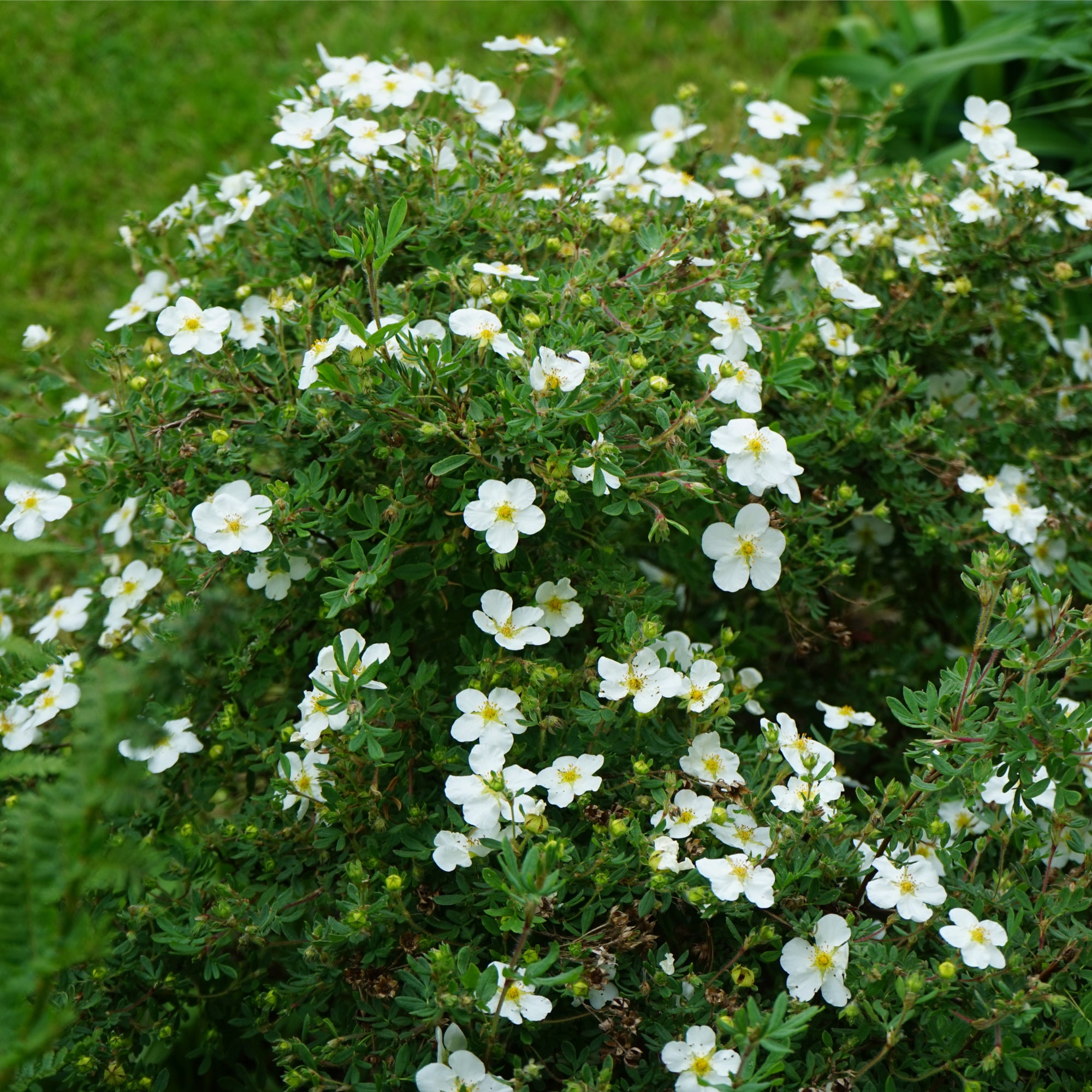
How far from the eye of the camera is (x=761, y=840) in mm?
1593

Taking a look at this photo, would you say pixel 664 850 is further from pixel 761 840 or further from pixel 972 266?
pixel 972 266

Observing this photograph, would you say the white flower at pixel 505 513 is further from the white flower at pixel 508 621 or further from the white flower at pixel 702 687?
the white flower at pixel 702 687

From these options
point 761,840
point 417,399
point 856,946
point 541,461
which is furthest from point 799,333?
point 856,946

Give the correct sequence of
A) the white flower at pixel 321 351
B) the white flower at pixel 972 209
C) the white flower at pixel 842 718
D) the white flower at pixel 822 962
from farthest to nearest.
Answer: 1. the white flower at pixel 972 209
2. the white flower at pixel 842 718
3. the white flower at pixel 321 351
4. the white flower at pixel 822 962

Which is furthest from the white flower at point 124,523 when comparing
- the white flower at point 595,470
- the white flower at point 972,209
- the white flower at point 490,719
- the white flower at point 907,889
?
the white flower at point 972,209

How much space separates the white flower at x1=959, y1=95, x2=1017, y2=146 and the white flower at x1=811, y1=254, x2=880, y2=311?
54 centimetres

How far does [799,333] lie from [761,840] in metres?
0.81

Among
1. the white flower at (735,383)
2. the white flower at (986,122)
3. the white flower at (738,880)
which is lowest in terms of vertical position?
the white flower at (738,880)

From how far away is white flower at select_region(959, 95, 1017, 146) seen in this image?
225 centimetres

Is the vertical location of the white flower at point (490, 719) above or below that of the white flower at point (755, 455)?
below

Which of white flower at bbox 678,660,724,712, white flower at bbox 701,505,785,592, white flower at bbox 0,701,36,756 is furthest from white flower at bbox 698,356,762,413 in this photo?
white flower at bbox 0,701,36,756

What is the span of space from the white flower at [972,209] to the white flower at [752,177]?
1.13 ft

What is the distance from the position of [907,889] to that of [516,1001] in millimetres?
559

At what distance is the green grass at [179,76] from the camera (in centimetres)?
394
